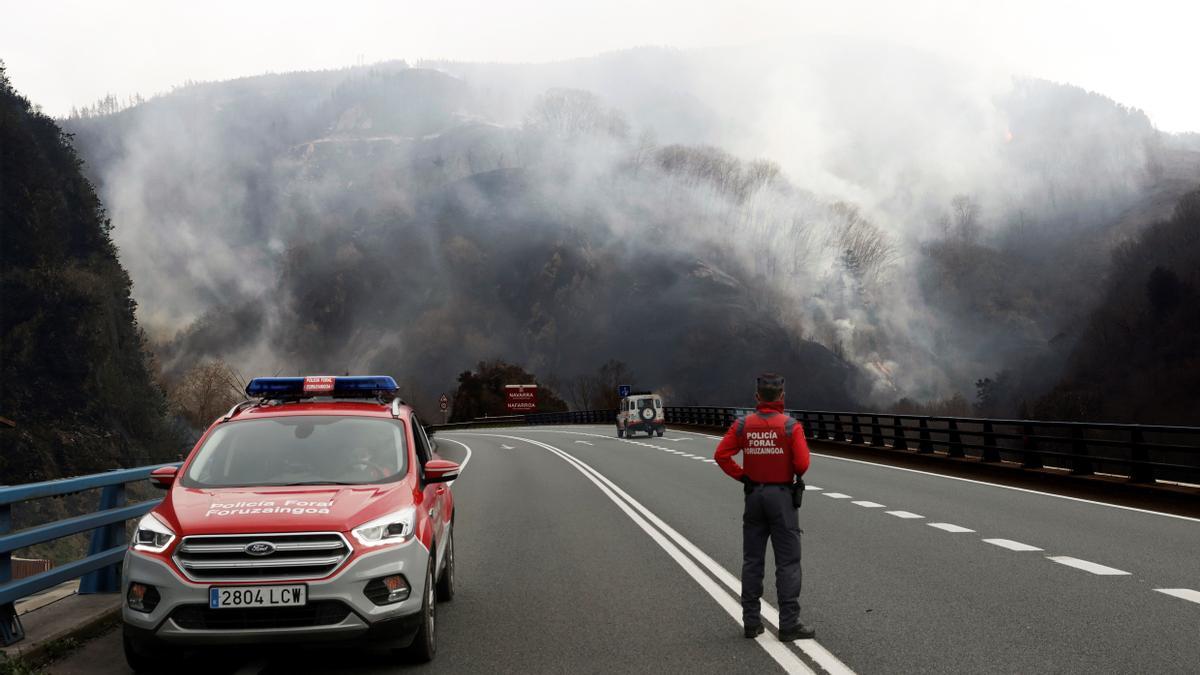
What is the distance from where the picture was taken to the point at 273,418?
24.8 ft

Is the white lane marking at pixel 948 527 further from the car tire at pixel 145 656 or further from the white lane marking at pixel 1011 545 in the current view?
the car tire at pixel 145 656

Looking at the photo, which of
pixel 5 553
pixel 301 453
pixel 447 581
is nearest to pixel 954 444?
pixel 447 581

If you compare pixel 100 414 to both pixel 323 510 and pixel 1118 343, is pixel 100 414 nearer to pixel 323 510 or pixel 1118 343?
pixel 323 510

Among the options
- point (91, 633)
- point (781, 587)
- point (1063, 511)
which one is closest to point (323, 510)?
point (91, 633)

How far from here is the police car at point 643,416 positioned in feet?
169

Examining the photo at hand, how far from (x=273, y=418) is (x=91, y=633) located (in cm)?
185

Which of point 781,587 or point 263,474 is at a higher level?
point 263,474

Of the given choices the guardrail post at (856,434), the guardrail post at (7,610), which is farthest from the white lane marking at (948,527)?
the guardrail post at (856,434)

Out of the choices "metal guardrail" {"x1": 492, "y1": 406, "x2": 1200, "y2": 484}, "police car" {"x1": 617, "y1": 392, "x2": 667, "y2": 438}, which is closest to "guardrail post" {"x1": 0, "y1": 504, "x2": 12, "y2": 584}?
"metal guardrail" {"x1": 492, "y1": 406, "x2": 1200, "y2": 484}

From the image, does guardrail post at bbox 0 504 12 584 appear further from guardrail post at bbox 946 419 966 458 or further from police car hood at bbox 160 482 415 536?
guardrail post at bbox 946 419 966 458

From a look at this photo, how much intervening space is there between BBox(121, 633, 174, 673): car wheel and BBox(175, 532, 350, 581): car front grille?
43cm

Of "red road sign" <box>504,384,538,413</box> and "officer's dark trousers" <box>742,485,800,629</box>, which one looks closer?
"officer's dark trousers" <box>742,485,800,629</box>

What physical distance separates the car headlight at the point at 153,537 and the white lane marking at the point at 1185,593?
723 cm

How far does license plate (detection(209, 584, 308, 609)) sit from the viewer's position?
5.73 metres
